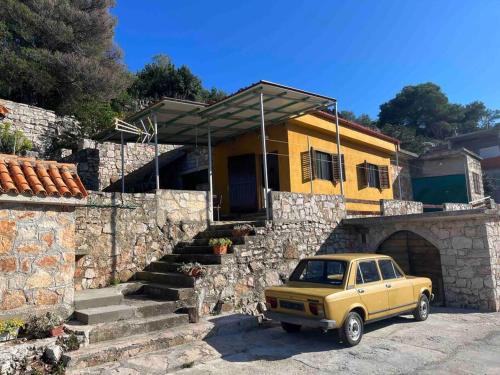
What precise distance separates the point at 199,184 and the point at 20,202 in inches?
412

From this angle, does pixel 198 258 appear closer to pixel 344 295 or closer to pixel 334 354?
pixel 344 295

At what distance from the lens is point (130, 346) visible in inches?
230

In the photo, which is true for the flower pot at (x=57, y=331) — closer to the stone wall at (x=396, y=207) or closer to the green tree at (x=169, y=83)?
the stone wall at (x=396, y=207)

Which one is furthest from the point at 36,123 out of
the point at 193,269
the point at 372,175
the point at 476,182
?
the point at 476,182

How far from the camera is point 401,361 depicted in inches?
231

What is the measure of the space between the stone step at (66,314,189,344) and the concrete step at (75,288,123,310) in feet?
1.71

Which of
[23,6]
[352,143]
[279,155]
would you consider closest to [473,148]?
[352,143]

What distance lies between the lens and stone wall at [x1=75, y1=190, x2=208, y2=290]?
8258 mm

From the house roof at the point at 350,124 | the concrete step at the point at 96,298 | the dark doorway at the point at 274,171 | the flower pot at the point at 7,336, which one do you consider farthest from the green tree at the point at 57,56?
the flower pot at the point at 7,336

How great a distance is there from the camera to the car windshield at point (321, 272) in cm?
705

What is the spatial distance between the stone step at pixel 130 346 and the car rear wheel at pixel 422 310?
14.6ft

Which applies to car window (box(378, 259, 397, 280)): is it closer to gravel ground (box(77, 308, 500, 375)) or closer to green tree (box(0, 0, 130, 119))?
gravel ground (box(77, 308, 500, 375))

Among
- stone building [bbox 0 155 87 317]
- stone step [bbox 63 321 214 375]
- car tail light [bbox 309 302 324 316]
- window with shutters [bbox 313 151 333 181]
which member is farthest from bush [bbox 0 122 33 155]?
car tail light [bbox 309 302 324 316]

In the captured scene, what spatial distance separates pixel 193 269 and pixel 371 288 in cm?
354
